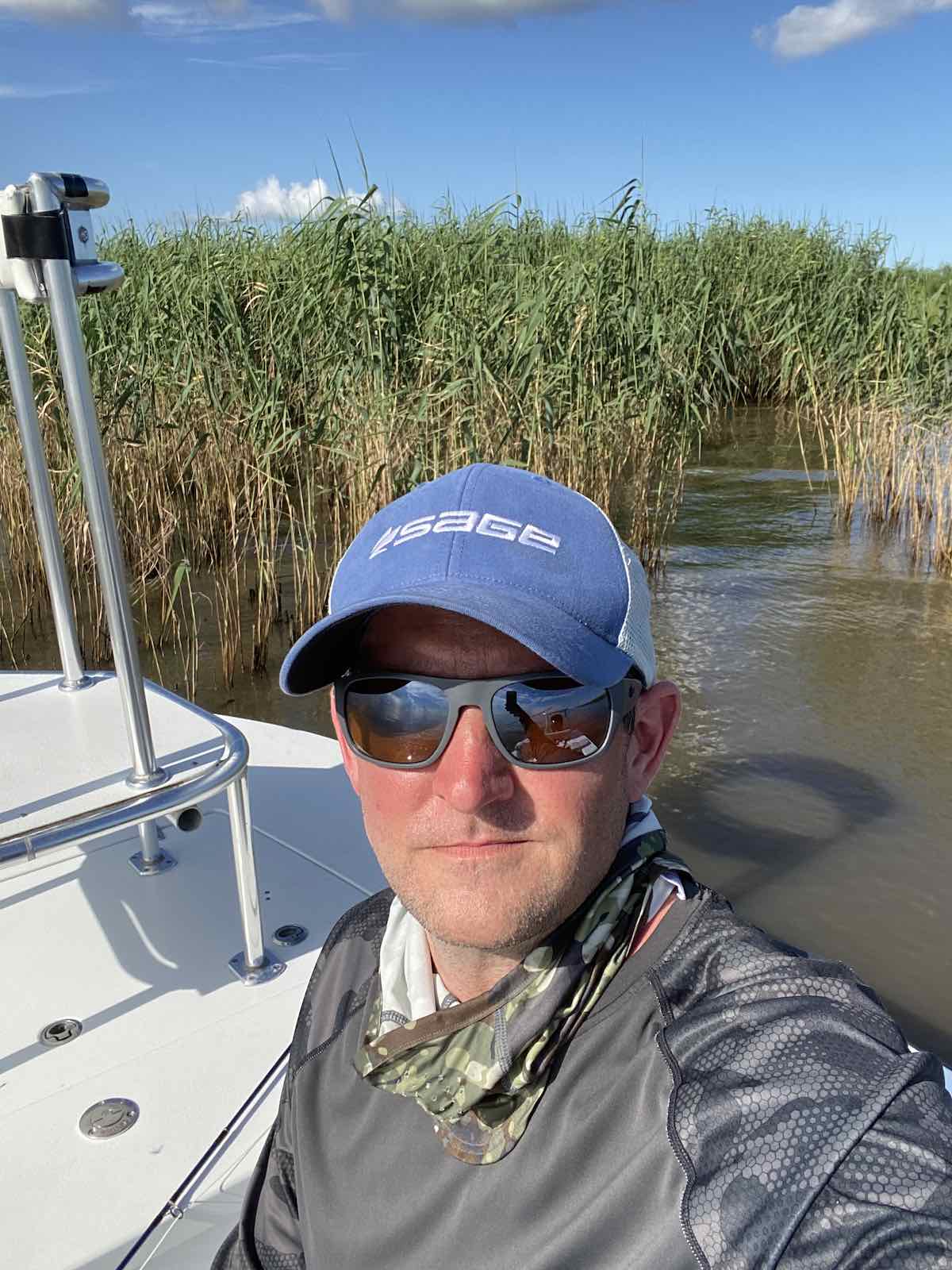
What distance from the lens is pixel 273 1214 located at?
1.14 m

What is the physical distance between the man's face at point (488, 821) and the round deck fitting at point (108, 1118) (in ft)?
2.93

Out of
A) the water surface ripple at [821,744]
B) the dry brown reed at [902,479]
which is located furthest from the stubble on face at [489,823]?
the dry brown reed at [902,479]

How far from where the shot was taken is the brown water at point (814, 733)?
11.8 feet

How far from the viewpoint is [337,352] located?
5.58 meters

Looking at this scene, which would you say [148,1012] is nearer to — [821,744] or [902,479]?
[821,744]

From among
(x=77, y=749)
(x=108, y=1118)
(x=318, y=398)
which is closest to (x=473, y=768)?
(x=108, y=1118)

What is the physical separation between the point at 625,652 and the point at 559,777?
0.14 meters

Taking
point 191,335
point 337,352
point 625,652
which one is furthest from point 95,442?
point 191,335

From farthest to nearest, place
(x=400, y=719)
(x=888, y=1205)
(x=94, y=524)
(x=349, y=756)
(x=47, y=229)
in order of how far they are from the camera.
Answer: (x=94, y=524) → (x=47, y=229) → (x=349, y=756) → (x=400, y=719) → (x=888, y=1205)

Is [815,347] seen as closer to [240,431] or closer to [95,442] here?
[240,431]

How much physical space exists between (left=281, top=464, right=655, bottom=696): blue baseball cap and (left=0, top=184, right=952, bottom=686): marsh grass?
369 centimetres

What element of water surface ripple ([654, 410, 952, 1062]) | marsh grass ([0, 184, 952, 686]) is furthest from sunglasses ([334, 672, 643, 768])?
marsh grass ([0, 184, 952, 686])

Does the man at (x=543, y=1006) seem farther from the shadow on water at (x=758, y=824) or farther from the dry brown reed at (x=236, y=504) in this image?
the dry brown reed at (x=236, y=504)

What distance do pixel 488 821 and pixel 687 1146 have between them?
1.13ft
